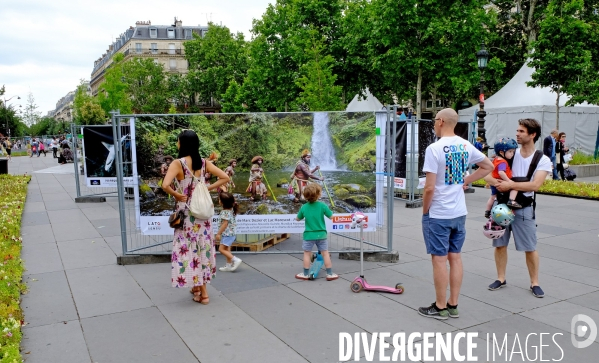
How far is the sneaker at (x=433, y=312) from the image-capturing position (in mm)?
4535

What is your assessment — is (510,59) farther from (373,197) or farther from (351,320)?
(351,320)

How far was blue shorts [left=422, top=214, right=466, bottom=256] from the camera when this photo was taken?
436 centimetres

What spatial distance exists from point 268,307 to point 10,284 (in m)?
3.14

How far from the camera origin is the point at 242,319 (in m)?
4.66

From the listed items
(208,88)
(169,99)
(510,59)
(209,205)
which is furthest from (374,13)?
(169,99)

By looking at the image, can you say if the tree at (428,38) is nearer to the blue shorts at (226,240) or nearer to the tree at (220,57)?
the blue shorts at (226,240)

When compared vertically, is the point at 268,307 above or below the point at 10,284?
below

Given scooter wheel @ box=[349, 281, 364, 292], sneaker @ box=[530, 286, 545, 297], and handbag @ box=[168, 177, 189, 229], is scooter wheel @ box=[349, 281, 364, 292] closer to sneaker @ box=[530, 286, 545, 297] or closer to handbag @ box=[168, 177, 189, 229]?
sneaker @ box=[530, 286, 545, 297]

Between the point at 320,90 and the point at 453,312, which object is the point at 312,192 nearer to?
the point at 453,312

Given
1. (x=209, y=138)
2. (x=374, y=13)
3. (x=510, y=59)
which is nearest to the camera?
(x=209, y=138)

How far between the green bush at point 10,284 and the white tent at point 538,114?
20.4m

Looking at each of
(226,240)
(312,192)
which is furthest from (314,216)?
(226,240)

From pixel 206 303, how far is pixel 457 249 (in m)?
2.70

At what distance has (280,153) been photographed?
6.57 metres
